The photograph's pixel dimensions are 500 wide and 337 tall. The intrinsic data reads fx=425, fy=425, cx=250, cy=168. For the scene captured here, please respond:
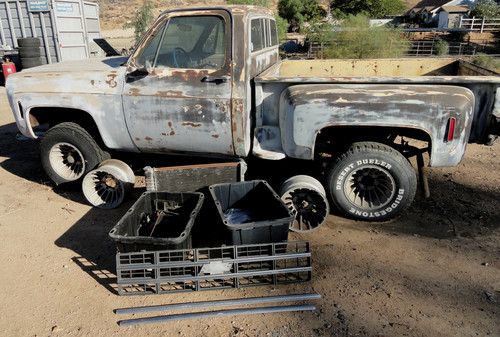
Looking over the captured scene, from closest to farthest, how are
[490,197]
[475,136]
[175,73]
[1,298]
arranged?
[1,298]
[475,136]
[175,73]
[490,197]

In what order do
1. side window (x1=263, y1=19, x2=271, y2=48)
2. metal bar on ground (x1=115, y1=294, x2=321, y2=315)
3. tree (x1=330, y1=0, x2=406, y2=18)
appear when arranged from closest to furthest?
metal bar on ground (x1=115, y1=294, x2=321, y2=315) < side window (x1=263, y1=19, x2=271, y2=48) < tree (x1=330, y1=0, x2=406, y2=18)

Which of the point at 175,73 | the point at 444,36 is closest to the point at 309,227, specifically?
the point at 175,73

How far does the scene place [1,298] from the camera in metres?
3.19

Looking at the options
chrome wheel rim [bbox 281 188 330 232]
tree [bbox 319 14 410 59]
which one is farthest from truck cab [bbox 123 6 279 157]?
tree [bbox 319 14 410 59]

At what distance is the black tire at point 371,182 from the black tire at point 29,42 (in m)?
11.5

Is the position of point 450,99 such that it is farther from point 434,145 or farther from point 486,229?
point 486,229

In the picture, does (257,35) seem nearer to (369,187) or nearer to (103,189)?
(369,187)

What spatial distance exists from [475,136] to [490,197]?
119 cm

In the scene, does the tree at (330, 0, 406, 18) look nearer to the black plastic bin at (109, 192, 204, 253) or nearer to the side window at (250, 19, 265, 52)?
the side window at (250, 19, 265, 52)

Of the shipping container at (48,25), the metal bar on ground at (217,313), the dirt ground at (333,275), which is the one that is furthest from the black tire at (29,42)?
the metal bar on ground at (217,313)

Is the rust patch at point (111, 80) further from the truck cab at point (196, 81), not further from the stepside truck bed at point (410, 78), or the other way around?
the stepside truck bed at point (410, 78)

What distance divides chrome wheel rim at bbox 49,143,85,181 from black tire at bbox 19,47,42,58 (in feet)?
29.8

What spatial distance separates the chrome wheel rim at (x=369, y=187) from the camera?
4.03 m

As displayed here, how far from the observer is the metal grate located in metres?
3.16
